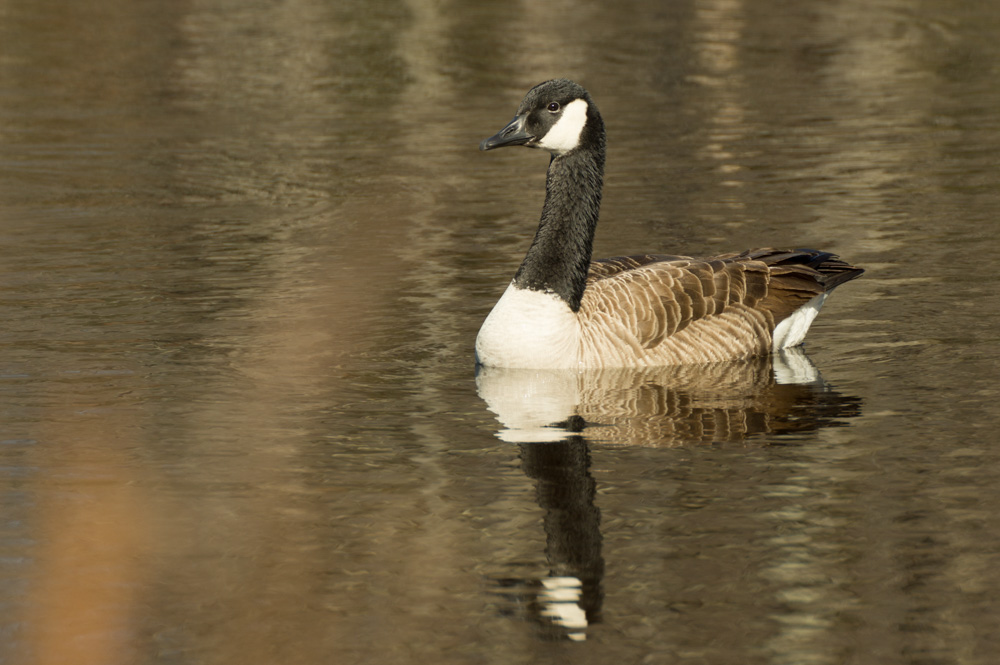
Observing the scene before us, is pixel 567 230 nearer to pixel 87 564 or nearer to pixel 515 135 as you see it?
pixel 515 135

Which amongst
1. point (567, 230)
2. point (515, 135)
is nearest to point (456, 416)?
point (567, 230)

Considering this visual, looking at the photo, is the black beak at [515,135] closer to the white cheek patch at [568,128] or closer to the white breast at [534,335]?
the white cheek patch at [568,128]

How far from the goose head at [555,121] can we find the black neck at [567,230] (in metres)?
0.11

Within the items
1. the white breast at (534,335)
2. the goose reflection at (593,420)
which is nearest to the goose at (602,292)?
the white breast at (534,335)

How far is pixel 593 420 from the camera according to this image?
10312 millimetres

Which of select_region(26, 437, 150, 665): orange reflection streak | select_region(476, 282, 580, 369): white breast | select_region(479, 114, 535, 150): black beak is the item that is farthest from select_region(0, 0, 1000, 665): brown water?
select_region(479, 114, 535, 150): black beak

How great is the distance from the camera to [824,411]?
1048 centimetres

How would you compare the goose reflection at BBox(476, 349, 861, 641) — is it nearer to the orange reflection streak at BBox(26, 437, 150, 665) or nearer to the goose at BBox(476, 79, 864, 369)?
the goose at BBox(476, 79, 864, 369)

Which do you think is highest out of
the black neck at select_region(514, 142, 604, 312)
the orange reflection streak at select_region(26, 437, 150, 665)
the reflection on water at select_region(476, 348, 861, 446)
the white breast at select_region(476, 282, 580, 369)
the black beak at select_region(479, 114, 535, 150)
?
the black beak at select_region(479, 114, 535, 150)

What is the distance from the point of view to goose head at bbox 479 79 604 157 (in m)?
11.9

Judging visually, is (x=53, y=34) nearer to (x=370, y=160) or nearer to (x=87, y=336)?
(x=370, y=160)

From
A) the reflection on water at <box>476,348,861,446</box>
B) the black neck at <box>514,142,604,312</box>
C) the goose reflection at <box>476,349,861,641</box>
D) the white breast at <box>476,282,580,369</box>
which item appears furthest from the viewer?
the black neck at <box>514,142,604,312</box>

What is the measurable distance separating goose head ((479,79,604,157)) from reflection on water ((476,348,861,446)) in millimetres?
1808

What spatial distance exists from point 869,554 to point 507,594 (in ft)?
6.13
